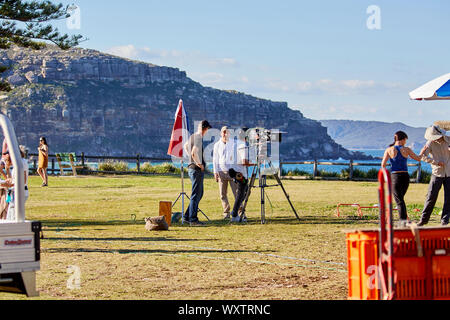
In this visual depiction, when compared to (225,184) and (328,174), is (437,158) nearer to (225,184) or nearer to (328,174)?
(225,184)

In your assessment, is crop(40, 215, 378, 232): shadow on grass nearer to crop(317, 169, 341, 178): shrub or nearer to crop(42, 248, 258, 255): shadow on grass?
crop(42, 248, 258, 255): shadow on grass

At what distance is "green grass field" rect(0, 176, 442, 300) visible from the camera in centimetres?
873

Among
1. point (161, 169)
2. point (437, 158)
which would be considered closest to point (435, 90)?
point (437, 158)

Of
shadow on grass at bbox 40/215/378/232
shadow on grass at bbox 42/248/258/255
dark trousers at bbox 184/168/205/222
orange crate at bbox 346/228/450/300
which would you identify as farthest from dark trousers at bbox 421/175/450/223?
orange crate at bbox 346/228/450/300

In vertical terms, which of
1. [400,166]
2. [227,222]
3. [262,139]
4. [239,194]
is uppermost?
[262,139]

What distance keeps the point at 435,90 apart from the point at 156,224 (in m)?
5.95

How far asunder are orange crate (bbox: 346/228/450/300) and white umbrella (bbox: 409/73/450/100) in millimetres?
7158

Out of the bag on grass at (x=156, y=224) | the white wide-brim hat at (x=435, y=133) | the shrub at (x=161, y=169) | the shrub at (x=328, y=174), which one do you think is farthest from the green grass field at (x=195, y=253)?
the shrub at (x=161, y=169)

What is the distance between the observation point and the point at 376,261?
22.8ft

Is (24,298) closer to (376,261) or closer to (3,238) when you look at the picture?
(3,238)

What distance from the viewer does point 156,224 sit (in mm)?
15289

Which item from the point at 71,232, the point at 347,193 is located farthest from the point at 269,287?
the point at 347,193

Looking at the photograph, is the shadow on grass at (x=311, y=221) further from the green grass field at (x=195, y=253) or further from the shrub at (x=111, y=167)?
the shrub at (x=111, y=167)

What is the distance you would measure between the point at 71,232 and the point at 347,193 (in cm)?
1514
